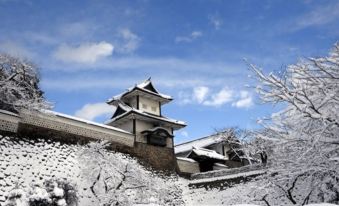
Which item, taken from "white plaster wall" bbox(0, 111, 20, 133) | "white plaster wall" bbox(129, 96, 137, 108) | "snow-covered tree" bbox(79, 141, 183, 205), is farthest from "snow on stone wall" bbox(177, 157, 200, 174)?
"white plaster wall" bbox(0, 111, 20, 133)

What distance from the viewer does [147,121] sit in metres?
26.1

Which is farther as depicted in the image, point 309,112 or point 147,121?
point 147,121

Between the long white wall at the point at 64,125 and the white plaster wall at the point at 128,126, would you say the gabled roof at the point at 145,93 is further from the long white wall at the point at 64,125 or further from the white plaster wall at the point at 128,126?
the long white wall at the point at 64,125

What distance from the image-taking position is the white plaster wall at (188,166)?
26203mm

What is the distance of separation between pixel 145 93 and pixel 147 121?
8.47 feet


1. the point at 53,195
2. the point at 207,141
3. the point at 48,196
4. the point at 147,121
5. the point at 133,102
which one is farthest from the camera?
the point at 207,141

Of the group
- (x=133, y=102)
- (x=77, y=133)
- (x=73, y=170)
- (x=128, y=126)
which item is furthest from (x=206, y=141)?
(x=73, y=170)

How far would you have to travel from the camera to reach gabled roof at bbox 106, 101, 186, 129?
82.4 feet

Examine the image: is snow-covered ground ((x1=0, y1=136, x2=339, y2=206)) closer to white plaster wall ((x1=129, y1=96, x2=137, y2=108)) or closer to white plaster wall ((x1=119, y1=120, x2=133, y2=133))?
white plaster wall ((x1=119, y1=120, x2=133, y2=133))

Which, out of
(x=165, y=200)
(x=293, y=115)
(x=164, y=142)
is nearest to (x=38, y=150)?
(x=165, y=200)

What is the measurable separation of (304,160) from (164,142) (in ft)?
65.3

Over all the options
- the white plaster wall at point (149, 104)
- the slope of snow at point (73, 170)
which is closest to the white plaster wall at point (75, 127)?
the slope of snow at point (73, 170)

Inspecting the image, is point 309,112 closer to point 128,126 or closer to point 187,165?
point 128,126

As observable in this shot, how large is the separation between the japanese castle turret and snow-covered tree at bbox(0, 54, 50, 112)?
7.30 m
